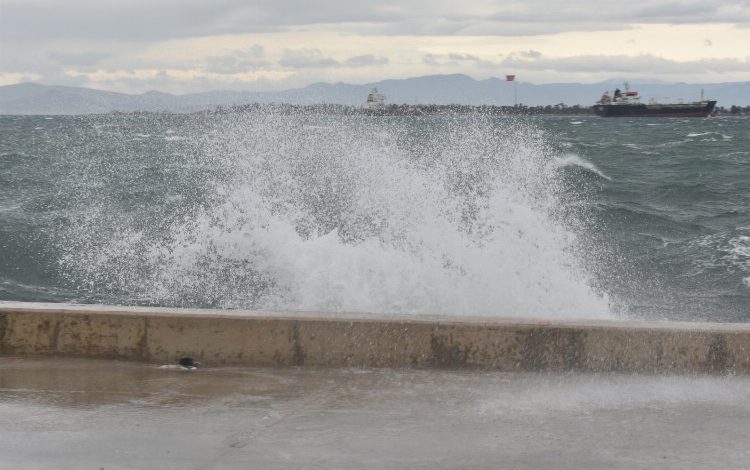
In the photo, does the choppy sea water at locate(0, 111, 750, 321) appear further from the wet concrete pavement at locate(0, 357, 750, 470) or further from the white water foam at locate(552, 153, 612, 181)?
the wet concrete pavement at locate(0, 357, 750, 470)

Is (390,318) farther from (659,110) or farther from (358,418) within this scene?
(659,110)

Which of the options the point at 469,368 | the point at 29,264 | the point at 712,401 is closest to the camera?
the point at 712,401

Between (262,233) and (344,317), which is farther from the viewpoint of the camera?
(262,233)

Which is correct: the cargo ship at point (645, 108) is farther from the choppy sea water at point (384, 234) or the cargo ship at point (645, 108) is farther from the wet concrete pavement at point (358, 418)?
the wet concrete pavement at point (358, 418)

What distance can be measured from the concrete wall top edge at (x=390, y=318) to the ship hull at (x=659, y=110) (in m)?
103

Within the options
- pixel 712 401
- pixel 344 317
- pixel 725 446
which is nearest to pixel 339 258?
pixel 344 317

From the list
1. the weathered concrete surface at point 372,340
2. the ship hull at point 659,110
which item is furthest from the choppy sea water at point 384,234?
the ship hull at point 659,110

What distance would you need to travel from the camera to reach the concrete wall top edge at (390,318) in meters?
5.61

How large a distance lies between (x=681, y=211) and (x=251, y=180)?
372 inches

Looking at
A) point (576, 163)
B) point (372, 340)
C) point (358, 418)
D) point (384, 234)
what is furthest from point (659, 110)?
point (358, 418)

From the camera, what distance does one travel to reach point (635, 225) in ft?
63.7

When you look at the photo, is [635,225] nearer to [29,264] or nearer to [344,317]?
[29,264]

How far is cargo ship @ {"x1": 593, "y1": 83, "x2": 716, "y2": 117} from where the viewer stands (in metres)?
104

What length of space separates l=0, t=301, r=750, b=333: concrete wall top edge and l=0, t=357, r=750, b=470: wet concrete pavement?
0.99 ft
